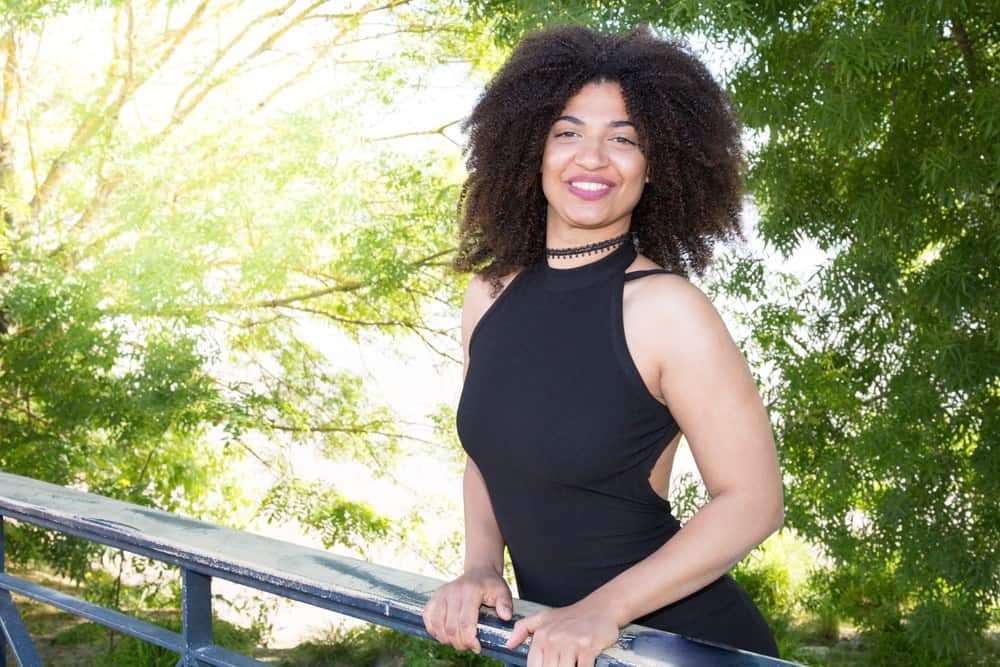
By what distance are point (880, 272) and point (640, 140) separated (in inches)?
144

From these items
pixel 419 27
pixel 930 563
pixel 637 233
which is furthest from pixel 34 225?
pixel 637 233

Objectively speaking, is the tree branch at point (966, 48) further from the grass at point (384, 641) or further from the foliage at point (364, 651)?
the foliage at point (364, 651)

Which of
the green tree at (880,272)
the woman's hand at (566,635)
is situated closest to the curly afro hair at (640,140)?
the woman's hand at (566,635)

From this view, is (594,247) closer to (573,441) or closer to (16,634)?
(573,441)

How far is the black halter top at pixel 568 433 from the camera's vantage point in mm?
1431

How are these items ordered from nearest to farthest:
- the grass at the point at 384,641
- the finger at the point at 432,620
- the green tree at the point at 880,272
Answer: the finger at the point at 432,620, the green tree at the point at 880,272, the grass at the point at 384,641

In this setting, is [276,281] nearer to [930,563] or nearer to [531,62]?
[930,563]

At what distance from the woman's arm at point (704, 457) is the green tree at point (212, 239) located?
16.9 feet

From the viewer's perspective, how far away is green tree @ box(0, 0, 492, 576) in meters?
6.39

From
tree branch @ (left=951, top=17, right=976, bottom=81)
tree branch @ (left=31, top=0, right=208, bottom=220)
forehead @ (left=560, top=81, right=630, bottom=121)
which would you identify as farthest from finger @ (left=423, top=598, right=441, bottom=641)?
tree branch @ (left=31, top=0, right=208, bottom=220)

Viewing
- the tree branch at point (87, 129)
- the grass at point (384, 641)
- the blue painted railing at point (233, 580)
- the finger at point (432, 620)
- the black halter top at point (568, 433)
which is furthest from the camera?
the tree branch at point (87, 129)

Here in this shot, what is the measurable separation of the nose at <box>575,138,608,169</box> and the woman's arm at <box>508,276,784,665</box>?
25cm

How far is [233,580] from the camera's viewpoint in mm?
1313

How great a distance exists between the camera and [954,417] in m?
4.88
